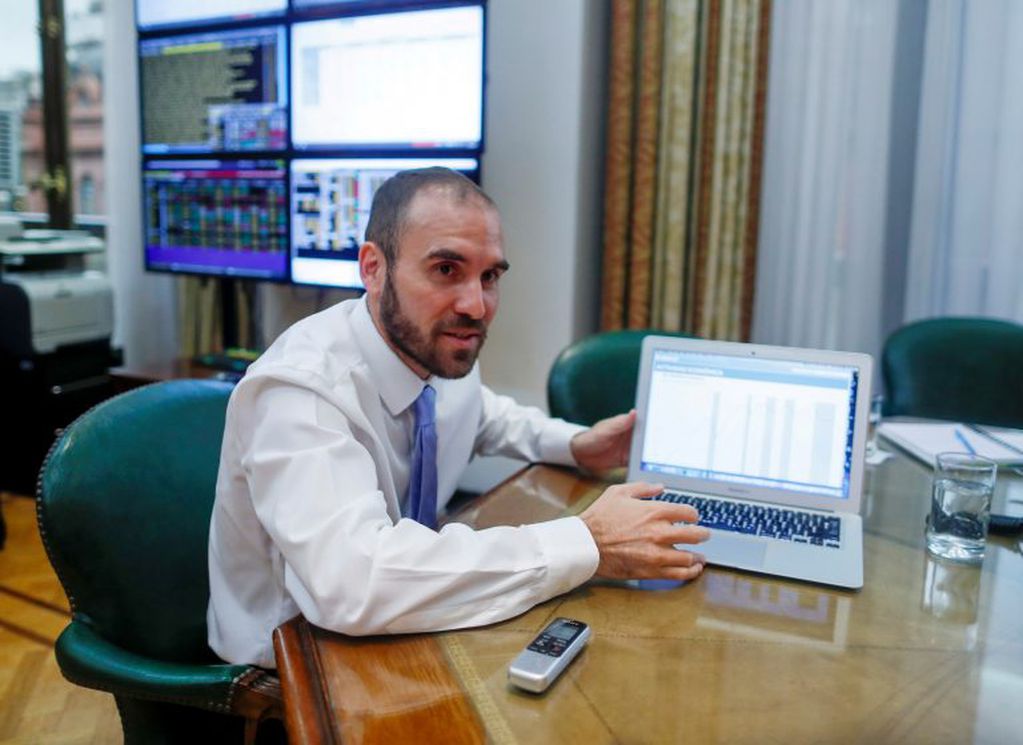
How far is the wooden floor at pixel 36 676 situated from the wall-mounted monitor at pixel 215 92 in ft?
4.75

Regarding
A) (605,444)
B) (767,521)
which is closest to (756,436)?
(767,521)

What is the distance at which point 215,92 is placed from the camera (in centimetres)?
291

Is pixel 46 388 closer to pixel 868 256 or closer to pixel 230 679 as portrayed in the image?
pixel 230 679

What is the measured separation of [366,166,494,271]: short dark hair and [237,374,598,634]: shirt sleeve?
26 cm

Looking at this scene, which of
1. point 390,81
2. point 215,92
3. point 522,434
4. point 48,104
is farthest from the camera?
point 48,104

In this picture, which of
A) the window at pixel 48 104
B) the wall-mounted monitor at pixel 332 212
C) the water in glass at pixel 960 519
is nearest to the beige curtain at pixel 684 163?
the wall-mounted monitor at pixel 332 212

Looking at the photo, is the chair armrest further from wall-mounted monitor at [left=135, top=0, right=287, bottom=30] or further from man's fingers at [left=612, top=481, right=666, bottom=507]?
wall-mounted monitor at [left=135, top=0, right=287, bottom=30]

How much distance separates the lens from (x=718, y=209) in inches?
104

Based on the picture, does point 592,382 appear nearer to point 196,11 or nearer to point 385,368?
point 385,368

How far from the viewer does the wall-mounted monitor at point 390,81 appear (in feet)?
8.01

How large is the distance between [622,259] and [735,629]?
6.21 ft

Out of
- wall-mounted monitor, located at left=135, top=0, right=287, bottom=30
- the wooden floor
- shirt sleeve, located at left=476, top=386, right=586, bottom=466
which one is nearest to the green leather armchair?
shirt sleeve, located at left=476, top=386, right=586, bottom=466

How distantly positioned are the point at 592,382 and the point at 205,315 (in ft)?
6.10

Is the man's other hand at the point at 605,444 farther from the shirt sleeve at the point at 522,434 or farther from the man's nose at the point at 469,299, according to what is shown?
the man's nose at the point at 469,299
